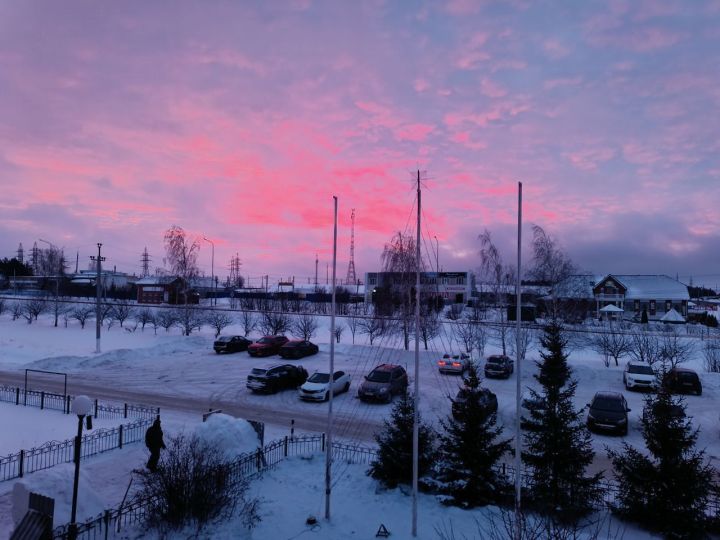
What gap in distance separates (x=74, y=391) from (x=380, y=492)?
1828 centimetres

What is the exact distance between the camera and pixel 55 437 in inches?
620

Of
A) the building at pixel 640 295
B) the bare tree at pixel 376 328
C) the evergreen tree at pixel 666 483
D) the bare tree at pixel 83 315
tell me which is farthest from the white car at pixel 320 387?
the building at pixel 640 295

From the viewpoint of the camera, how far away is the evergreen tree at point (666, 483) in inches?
399

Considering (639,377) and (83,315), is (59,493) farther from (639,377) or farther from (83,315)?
(83,315)

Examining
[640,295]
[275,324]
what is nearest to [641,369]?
[275,324]

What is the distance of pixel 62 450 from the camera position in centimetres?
1422

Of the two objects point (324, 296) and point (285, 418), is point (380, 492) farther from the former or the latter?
point (324, 296)

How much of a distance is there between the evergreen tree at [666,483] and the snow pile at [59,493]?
37.9 feet

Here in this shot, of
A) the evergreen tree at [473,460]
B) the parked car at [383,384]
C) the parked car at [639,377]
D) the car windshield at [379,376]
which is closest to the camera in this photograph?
the evergreen tree at [473,460]

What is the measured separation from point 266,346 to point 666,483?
90.6 ft

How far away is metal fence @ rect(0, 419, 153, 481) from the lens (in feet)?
41.9

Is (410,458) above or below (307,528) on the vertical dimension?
above

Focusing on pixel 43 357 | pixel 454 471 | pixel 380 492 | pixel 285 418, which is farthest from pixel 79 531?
pixel 43 357

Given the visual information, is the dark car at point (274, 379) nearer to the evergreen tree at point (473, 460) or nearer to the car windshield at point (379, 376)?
the car windshield at point (379, 376)
